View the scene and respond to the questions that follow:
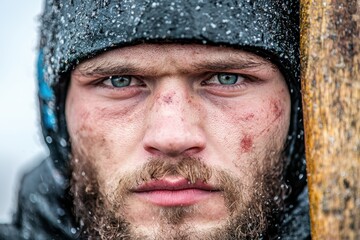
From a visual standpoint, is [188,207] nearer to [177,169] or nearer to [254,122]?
[177,169]

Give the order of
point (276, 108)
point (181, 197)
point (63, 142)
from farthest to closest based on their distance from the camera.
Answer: point (63, 142)
point (276, 108)
point (181, 197)

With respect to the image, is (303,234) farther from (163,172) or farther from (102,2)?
(102,2)

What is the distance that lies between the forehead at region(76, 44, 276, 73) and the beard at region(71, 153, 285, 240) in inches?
12.4

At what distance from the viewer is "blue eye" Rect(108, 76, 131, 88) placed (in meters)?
2.49

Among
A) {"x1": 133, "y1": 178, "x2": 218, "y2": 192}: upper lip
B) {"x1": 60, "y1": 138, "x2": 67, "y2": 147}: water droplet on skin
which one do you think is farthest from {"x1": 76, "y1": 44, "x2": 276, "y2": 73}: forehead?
{"x1": 60, "y1": 138, "x2": 67, "y2": 147}: water droplet on skin

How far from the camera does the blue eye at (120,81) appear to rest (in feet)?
8.17

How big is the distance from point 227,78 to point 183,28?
283 mm

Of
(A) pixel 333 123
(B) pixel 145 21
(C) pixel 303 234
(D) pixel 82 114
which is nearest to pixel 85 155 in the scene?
(D) pixel 82 114

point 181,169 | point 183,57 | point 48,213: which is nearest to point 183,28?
point 183,57

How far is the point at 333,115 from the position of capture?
191cm

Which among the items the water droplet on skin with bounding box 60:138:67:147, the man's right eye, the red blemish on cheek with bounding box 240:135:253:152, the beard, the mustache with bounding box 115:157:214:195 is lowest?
the beard

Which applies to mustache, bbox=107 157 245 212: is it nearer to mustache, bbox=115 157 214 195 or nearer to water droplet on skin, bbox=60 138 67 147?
mustache, bbox=115 157 214 195

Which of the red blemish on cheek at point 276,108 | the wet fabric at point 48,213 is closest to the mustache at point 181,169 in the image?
the red blemish on cheek at point 276,108

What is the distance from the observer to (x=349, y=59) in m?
1.94
